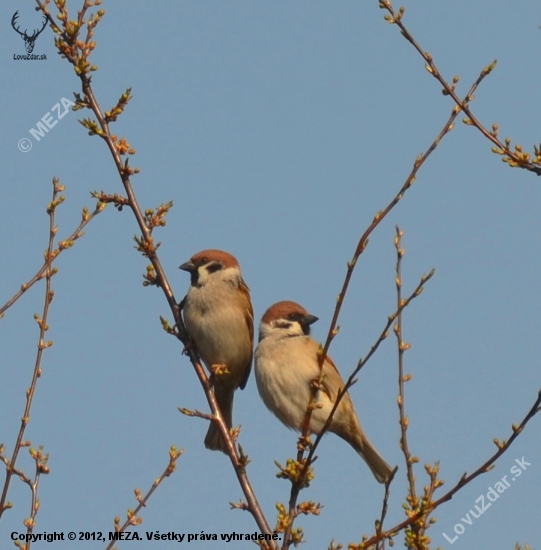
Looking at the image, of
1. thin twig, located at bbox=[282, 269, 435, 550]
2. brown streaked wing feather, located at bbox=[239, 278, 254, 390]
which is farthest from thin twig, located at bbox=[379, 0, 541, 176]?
brown streaked wing feather, located at bbox=[239, 278, 254, 390]

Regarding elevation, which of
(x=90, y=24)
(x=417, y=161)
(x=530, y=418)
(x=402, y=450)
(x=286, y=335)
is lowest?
(x=530, y=418)

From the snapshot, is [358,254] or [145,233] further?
[145,233]

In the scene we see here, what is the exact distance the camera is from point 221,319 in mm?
5148

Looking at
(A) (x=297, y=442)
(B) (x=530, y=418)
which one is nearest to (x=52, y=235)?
(A) (x=297, y=442)

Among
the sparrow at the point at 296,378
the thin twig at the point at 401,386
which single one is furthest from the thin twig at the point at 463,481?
the sparrow at the point at 296,378

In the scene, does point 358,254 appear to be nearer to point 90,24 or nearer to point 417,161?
point 417,161

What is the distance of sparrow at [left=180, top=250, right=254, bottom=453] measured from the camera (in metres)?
5.10

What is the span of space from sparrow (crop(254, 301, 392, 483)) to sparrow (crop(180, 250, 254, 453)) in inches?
5.7

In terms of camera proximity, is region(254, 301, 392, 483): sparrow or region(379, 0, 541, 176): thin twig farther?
region(254, 301, 392, 483): sparrow

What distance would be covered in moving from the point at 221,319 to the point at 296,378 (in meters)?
0.55

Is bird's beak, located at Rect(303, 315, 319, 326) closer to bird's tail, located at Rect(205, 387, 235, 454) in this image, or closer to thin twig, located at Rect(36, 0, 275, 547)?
bird's tail, located at Rect(205, 387, 235, 454)

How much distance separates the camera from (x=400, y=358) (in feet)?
11.4

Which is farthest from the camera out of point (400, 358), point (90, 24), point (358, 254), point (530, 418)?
point (90, 24)

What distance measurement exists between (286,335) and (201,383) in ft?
4.97
